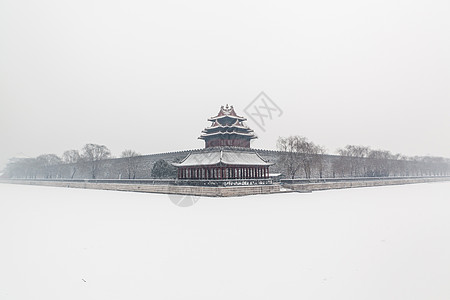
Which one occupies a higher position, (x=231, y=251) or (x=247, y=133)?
(x=247, y=133)

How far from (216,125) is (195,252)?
1004 inches

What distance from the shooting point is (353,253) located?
8.28 meters

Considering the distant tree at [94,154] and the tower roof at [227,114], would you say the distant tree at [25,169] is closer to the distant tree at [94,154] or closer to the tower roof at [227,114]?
the distant tree at [94,154]

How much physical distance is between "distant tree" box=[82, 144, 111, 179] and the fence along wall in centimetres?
81

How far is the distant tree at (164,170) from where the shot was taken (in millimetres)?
40281

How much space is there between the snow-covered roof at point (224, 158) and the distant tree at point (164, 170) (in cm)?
721

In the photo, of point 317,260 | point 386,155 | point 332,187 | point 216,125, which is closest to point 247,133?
point 216,125

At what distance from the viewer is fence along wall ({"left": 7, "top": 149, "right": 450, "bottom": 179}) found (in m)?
44.6

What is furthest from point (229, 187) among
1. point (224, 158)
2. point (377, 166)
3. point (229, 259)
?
point (377, 166)

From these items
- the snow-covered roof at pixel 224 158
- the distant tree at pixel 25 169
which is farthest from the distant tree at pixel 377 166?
the distant tree at pixel 25 169

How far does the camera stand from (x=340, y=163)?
5100cm

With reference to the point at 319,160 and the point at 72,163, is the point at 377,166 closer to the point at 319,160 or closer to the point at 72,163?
the point at 319,160

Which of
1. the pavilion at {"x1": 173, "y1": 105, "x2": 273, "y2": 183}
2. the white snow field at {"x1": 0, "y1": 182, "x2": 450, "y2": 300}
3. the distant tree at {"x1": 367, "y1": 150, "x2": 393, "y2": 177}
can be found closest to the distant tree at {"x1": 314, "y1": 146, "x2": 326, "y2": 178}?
the distant tree at {"x1": 367, "y1": 150, "x2": 393, "y2": 177}

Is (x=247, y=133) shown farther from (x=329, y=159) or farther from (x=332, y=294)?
(x=332, y=294)
